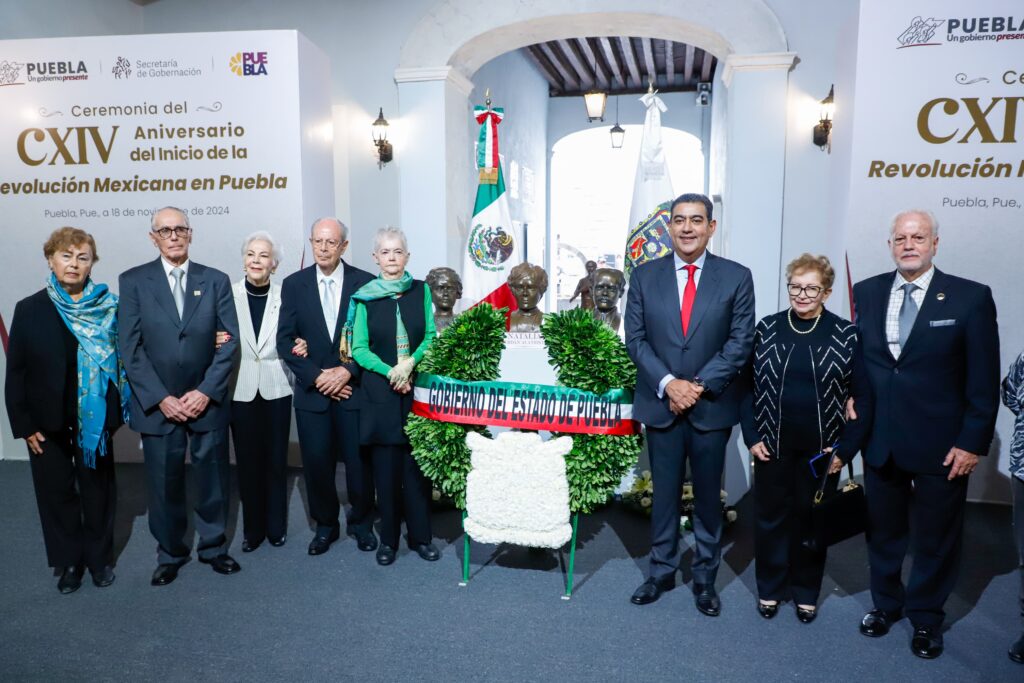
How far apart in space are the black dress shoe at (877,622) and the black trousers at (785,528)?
189mm

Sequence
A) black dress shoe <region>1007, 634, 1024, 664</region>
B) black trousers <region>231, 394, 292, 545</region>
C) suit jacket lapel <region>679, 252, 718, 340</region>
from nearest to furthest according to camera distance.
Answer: black dress shoe <region>1007, 634, 1024, 664</region>
suit jacket lapel <region>679, 252, 718, 340</region>
black trousers <region>231, 394, 292, 545</region>

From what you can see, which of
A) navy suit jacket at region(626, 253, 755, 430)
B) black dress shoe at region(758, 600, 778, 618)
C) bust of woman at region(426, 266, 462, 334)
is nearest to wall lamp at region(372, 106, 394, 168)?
bust of woman at region(426, 266, 462, 334)

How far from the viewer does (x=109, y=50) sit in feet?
14.9

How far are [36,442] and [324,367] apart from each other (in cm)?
120

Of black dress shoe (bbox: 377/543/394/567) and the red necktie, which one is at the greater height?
the red necktie

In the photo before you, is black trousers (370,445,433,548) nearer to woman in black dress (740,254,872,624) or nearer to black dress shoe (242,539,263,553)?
black dress shoe (242,539,263,553)

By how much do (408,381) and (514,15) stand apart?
10.7 feet

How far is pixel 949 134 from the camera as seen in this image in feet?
13.1

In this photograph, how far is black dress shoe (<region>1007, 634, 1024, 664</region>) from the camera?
263cm

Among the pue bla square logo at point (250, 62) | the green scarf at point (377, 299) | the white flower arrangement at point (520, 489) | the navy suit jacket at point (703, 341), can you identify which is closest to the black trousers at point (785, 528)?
the navy suit jacket at point (703, 341)

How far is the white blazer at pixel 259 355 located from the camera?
3.51 metres

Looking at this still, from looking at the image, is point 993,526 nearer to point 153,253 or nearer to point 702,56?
point 153,253

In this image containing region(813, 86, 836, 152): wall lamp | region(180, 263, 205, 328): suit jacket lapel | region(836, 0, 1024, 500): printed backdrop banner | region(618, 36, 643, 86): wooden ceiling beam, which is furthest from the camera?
region(618, 36, 643, 86): wooden ceiling beam

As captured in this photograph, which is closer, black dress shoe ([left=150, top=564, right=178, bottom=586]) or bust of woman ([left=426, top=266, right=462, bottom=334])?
black dress shoe ([left=150, top=564, right=178, bottom=586])
